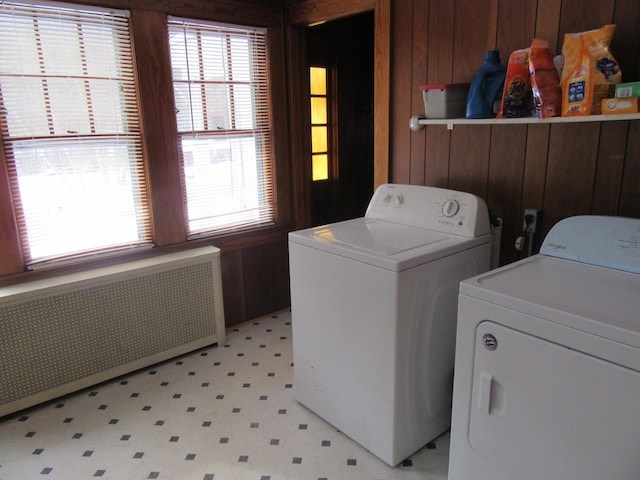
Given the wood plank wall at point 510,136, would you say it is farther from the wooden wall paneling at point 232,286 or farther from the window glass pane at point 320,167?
the window glass pane at point 320,167

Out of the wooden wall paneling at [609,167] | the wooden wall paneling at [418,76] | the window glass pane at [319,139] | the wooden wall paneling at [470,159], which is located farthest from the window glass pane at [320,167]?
the wooden wall paneling at [609,167]

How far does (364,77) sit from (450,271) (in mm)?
2634

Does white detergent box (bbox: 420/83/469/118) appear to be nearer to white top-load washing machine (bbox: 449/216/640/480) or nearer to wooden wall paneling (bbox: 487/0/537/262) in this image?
wooden wall paneling (bbox: 487/0/537/262)

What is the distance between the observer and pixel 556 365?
1352mm

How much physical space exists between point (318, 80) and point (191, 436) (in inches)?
111

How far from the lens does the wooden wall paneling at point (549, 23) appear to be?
1899 millimetres

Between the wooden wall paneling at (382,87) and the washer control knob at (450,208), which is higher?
the wooden wall paneling at (382,87)

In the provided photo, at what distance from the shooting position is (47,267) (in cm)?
245

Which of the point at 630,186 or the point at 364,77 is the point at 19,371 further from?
the point at 364,77

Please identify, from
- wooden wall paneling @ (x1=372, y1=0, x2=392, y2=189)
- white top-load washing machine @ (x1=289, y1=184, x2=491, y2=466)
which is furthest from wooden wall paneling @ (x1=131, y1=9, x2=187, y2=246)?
wooden wall paneling @ (x1=372, y1=0, x2=392, y2=189)

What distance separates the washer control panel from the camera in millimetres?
2051

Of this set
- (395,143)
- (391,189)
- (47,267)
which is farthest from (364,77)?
(47,267)

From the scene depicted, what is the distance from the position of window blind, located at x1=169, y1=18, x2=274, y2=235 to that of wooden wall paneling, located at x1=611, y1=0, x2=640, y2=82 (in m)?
2.04

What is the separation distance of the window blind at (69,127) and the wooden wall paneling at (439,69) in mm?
1609
